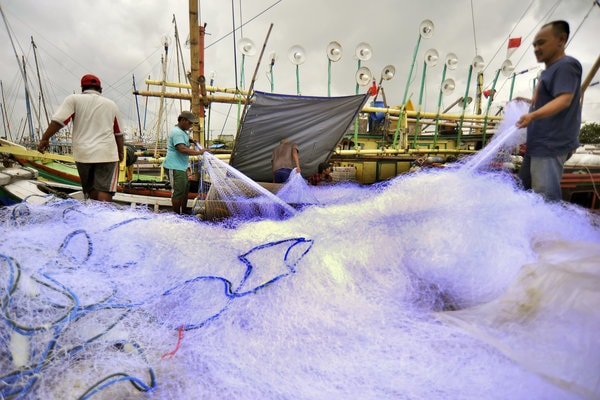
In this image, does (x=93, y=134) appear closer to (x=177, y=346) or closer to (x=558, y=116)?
(x=177, y=346)

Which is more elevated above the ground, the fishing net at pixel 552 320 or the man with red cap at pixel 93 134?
the man with red cap at pixel 93 134

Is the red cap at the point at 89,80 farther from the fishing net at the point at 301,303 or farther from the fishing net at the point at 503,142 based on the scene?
the fishing net at the point at 503,142

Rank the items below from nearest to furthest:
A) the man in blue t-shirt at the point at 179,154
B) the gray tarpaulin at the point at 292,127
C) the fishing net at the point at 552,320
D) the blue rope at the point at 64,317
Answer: the fishing net at the point at 552,320 < the blue rope at the point at 64,317 < the man in blue t-shirt at the point at 179,154 < the gray tarpaulin at the point at 292,127

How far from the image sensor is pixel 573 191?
174 inches

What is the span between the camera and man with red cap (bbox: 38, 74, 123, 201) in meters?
3.27

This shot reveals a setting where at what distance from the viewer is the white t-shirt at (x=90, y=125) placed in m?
3.31

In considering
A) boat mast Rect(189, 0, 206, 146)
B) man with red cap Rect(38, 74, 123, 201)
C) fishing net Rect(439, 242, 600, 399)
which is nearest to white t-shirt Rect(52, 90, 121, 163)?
man with red cap Rect(38, 74, 123, 201)

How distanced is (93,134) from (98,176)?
491mm

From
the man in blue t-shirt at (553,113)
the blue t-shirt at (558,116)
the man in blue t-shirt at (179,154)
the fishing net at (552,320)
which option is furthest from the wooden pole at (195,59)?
the fishing net at (552,320)

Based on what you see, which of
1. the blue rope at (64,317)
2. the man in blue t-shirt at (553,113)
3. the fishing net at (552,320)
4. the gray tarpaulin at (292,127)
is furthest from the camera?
the gray tarpaulin at (292,127)

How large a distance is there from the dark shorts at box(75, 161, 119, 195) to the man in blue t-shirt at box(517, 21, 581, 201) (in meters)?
4.25

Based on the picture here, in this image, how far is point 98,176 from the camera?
3.51 metres

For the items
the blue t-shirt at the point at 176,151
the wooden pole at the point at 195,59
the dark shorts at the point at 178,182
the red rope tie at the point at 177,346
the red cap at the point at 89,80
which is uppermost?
the wooden pole at the point at 195,59

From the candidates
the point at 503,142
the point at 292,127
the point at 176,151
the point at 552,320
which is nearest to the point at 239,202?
the point at 176,151
